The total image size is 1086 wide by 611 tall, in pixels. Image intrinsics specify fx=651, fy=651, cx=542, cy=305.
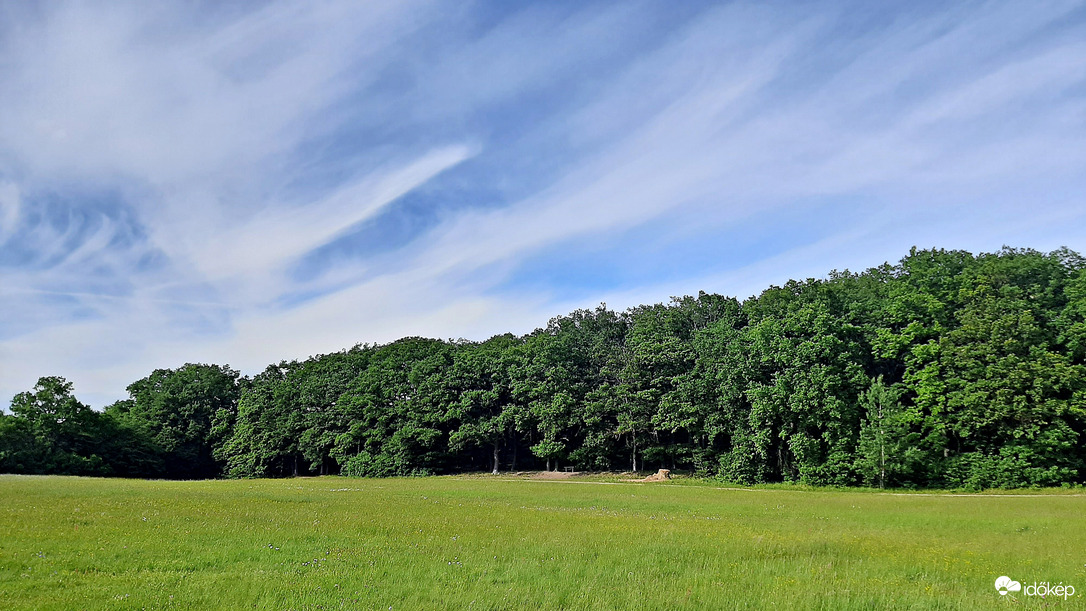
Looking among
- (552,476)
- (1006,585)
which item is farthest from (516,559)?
(552,476)

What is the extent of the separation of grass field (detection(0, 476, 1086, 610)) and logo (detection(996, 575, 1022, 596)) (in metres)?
0.27

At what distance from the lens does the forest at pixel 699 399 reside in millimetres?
49156

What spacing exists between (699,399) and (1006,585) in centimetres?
5388

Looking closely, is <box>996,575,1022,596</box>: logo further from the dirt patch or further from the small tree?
the dirt patch

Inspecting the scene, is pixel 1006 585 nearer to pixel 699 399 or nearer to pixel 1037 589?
pixel 1037 589

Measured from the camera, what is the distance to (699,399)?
6625cm

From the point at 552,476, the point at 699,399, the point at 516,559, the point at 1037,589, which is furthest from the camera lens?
the point at 552,476

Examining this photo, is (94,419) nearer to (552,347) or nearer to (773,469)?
(552,347)

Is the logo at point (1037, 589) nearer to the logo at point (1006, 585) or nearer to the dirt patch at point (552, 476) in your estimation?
the logo at point (1006, 585)

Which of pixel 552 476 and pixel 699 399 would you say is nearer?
pixel 699 399

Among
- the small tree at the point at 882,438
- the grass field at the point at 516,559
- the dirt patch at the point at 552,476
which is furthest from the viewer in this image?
the dirt patch at the point at 552,476

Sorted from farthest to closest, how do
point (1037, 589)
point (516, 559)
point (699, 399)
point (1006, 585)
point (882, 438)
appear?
point (699, 399)
point (882, 438)
point (516, 559)
point (1006, 585)
point (1037, 589)

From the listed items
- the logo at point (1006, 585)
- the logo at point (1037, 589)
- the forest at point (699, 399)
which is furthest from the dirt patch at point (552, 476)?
the logo at point (1037, 589)

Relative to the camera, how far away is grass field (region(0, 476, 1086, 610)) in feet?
37.5
